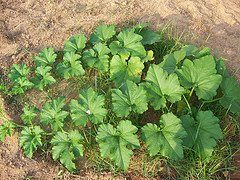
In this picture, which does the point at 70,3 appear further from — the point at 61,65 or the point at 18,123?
the point at 18,123

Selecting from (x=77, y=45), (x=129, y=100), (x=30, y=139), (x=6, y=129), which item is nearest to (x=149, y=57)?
(x=129, y=100)

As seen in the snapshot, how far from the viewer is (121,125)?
9.53 ft

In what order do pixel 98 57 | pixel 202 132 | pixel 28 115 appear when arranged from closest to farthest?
pixel 202 132 < pixel 28 115 < pixel 98 57

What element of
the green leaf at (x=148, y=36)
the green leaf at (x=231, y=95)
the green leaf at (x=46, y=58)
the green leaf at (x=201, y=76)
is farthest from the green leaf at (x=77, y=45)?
the green leaf at (x=231, y=95)

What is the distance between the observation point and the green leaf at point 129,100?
9.73ft

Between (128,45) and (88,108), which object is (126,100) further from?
(128,45)

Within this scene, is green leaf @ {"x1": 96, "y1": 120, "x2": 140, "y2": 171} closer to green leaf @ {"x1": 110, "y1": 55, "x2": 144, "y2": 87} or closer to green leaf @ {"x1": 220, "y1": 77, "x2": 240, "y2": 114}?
green leaf @ {"x1": 110, "y1": 55, "x2": 144, "y2": 87}

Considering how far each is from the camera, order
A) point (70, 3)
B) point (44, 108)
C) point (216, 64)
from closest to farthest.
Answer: point (44, 108) < point (216, 64) < point (70, 3)

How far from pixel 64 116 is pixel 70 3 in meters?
1.42

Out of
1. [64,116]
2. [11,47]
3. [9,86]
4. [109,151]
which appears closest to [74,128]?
[64,116]

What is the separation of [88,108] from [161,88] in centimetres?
59

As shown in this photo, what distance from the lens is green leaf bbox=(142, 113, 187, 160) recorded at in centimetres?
284

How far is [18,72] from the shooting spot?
336cm

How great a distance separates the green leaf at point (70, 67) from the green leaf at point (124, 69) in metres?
0.27
